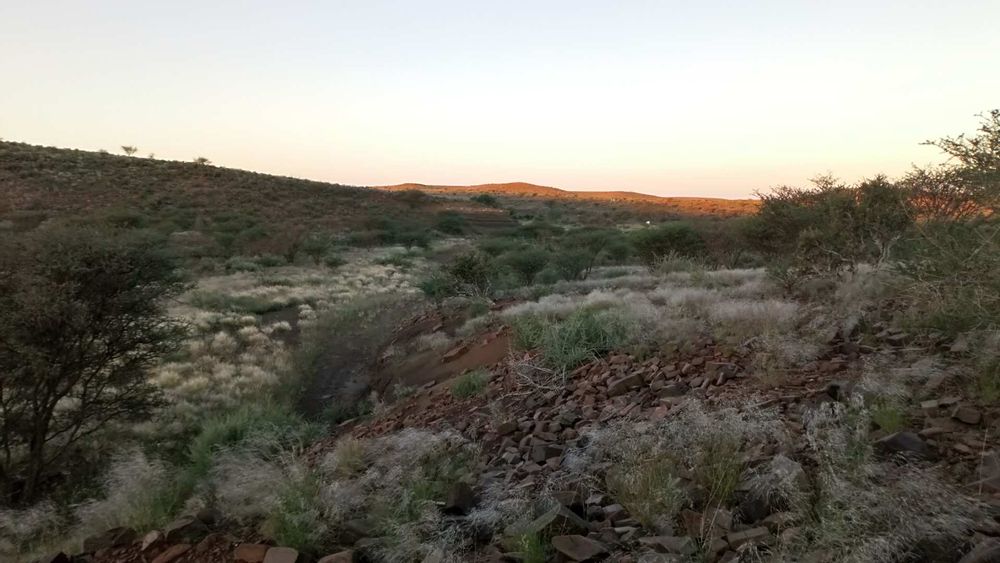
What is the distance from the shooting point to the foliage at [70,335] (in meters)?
7.30

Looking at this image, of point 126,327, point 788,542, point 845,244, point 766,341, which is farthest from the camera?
point 845,244

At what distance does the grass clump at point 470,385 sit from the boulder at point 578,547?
4268mm

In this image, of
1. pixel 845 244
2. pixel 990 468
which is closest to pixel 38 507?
pixel 990 468

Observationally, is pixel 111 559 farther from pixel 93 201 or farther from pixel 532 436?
pixel 93 201

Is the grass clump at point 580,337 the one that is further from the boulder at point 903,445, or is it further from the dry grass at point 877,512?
the dry grass at point 877,512

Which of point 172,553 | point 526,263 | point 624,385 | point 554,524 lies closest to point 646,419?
point 624,385

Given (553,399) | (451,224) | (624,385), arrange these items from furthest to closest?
(451,224)
(553,399)
(624,385)

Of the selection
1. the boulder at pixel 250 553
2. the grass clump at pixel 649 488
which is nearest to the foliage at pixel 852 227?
the grass clump at pixel 649 488

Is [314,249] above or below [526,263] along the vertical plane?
below

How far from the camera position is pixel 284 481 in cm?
428

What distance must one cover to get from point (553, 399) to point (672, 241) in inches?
631

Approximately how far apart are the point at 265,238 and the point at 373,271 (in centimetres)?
1203

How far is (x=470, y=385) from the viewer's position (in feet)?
25.7

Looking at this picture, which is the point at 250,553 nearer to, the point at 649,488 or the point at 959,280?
the point at 649,488
